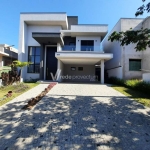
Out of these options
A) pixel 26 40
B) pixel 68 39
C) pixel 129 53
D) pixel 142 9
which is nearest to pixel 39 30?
pixel 26 40

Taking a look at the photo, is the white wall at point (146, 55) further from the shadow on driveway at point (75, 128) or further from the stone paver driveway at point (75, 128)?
the shadow on driveway at point (75, 128)

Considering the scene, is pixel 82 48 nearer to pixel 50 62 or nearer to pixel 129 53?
pixel 50 62

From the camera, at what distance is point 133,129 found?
3.75 metres

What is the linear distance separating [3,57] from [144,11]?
18888 mm

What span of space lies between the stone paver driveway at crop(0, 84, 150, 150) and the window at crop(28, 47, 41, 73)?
12.8 metres

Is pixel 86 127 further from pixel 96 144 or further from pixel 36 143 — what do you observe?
pixel 36 143

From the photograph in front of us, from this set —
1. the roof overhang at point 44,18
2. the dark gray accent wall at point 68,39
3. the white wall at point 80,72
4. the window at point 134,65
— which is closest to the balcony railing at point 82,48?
the dark gray accent wall at point 68,39

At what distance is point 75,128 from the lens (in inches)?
148

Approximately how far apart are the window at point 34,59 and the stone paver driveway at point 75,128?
42.1ft

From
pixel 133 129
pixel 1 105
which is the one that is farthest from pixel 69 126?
pixel 1 105

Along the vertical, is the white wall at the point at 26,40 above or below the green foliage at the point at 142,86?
above

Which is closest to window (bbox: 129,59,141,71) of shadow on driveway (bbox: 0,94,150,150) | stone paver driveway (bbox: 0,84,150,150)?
stone paver driveway (bbox: 0,84,150,150)

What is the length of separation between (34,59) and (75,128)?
15926mm

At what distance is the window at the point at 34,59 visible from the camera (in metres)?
17.8
